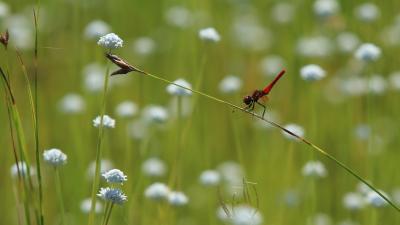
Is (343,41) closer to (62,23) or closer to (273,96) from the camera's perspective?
(273,96)

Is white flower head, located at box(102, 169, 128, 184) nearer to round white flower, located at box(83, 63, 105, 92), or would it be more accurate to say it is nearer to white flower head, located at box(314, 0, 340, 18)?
round white flower, located at box(83, 63, 105, 92)

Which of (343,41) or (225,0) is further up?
(225,0)

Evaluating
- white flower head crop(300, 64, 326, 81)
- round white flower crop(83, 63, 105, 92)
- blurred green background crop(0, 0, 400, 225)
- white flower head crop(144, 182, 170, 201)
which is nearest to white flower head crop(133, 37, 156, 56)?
blurred green background crop(0, 0, 400, 225)

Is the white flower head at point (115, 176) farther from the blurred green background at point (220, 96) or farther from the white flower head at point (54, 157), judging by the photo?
the blurred green background at point (220, 96)

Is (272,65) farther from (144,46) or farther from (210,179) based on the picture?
(210,179)

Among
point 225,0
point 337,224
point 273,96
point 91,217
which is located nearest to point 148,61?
point 273,96
